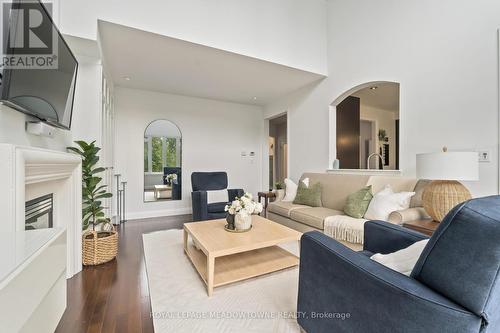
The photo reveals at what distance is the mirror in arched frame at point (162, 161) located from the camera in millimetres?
4664

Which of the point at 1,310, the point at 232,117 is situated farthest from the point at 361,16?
the point at 1,310

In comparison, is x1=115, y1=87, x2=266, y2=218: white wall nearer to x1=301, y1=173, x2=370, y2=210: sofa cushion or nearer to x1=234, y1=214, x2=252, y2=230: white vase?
x1=301, y1=173, x2=370, y2=210: sofa cushion

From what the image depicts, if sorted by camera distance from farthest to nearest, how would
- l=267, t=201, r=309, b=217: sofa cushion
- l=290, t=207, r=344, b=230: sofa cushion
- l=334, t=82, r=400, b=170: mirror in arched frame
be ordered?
l=334, t=82, r=400, b=170: mirror in arched frame
l=267, t=201, r=309, b=217: sofa cushion
l=290, t=207, r=344, b=230: sofa cushion

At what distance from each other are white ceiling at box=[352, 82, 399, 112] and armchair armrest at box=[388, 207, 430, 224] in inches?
117

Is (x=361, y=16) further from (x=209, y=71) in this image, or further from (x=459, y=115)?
(x=209, y=71)

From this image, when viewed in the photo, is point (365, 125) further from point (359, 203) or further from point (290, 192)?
point (359, 203)

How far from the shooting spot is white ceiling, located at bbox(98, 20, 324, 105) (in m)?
2.82

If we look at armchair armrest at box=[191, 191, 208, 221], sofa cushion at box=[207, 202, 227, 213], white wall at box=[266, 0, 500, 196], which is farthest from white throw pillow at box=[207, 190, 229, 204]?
→ white wall at box=[266, 0, 500, 196]

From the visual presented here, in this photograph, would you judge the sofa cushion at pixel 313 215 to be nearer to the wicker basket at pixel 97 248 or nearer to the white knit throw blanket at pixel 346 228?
the white knit throw blanket at pixel 346 228

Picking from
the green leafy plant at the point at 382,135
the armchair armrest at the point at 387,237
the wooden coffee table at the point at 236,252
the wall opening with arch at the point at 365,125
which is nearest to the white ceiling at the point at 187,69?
the wall opening with arch at the point at 365,125

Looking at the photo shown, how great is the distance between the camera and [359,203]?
270 cm

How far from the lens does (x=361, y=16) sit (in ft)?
11.3

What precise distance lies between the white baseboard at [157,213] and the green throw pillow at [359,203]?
338cm

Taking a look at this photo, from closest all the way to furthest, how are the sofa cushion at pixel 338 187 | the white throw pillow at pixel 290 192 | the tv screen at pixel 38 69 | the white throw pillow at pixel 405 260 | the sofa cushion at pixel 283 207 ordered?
the white throw pillow at pixel 405 260 → the tv screen at pixel 38 69 → the sofa cushion at pixel 338 187 → the sofa cushion at pixel 283 207 → the white throw pillow at pixel 290 192
